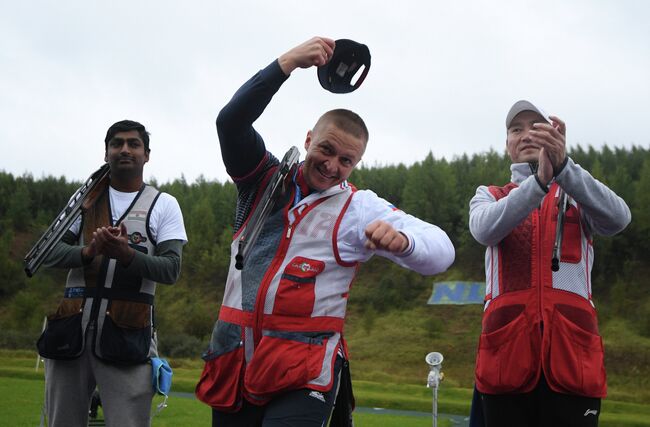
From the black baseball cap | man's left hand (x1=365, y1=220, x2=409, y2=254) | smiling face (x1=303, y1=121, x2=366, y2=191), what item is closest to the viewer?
man's left hand (x1=365, y1=220, x2=409, y2=254)

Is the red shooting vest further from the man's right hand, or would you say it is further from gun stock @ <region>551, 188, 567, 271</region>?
the man's right hand

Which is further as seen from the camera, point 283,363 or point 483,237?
point 483,237

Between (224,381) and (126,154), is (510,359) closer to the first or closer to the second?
(224,381)

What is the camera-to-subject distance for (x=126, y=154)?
487cm

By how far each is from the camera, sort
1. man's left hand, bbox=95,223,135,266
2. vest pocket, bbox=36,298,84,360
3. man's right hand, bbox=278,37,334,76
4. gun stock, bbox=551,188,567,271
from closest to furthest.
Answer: man's right hand, bbox=278,37,334,76, gun stock, bbox=551,188,567,271, man's left hand, bbox=95,223,135,266, vest pocket, bbox=36,298,84,360

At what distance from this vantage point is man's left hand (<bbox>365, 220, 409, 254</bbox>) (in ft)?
9.30

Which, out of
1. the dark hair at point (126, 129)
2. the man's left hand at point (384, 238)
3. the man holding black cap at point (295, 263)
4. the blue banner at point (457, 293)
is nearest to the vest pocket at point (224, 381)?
the man holding black cap at point (295, 263)

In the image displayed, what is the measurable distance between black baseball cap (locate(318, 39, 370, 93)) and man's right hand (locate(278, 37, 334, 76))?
0.24 m

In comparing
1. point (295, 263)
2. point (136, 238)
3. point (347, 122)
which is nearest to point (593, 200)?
point (347, 122)

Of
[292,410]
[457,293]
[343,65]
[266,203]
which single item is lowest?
[292,410]

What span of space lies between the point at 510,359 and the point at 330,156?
1.28m

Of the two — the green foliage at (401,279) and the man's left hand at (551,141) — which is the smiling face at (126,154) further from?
the green foliage at (401,279)

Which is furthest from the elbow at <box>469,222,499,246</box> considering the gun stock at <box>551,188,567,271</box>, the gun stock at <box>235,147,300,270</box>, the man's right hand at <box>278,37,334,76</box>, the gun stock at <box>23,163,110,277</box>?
the gun stock at <box>23,163,110,277</box>

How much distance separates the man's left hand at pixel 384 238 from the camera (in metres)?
2.84
